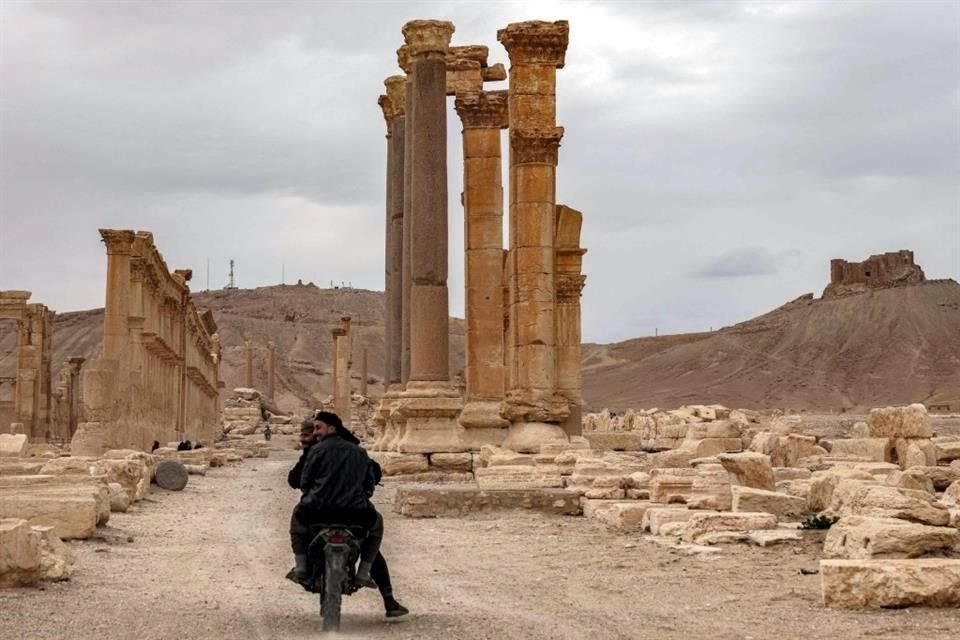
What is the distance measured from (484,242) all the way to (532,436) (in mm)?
5182

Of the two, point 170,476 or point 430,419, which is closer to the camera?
point 170,476

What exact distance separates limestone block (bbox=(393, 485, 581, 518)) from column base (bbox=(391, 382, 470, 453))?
5.85m

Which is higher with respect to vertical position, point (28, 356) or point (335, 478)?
point (28, 356)

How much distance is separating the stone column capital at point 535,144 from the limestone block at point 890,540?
13666mm

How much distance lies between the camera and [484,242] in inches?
993

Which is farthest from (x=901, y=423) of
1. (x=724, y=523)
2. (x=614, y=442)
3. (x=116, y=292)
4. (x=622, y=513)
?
(x=116, y=292)

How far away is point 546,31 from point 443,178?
3117mm

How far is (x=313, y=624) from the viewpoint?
7.73m

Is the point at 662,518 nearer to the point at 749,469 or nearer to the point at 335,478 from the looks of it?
the point at 749,469

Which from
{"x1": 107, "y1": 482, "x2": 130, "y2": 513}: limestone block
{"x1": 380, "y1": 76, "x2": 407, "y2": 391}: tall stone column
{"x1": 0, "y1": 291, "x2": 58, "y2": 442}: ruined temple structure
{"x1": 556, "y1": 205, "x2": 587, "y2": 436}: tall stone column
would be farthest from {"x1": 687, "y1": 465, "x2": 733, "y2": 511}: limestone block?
{"x1": 0, "y1": 291, "x2": 58, "y2": 442}: ruined temple structure

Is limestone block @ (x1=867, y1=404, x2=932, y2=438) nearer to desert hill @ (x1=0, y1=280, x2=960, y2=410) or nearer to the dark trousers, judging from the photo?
the dark trousers

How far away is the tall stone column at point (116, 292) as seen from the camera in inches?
1153

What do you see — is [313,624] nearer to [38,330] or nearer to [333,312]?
[38,330]

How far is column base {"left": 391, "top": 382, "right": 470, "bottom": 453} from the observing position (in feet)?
70.2
